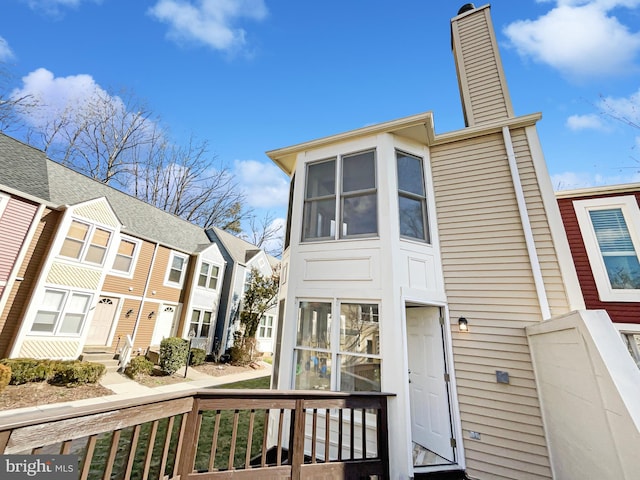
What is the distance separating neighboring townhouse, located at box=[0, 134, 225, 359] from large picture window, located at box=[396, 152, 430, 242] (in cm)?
1141

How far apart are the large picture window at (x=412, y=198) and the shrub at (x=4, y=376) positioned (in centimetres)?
1013

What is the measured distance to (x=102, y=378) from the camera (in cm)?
859

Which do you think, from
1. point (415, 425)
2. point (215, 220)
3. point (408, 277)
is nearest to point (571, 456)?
point (415, 425)

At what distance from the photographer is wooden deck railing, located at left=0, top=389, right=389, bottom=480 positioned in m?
1.65

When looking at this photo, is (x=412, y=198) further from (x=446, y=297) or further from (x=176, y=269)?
(x=176, y=269)

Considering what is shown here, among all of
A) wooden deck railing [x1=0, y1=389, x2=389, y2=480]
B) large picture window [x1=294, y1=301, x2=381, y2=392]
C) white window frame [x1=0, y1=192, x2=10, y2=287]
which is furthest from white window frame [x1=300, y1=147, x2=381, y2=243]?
white window frame [x1=0, y1=192, x2=10, y2=287]

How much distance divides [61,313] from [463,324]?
1270cm

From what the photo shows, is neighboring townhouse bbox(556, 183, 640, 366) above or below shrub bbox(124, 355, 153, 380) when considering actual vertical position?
above

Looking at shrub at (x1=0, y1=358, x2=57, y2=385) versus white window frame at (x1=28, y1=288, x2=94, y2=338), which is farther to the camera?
white window frame at (x1=28, y1=288, x2=94, y2=338)

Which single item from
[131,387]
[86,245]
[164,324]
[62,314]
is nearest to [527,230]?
[131,387]

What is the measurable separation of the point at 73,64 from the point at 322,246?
16812mm

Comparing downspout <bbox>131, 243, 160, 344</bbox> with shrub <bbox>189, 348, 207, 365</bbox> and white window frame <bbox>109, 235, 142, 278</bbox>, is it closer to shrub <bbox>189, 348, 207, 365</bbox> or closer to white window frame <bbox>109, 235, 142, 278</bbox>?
white window frame <bbox>109, 235, 142, 278</bbox>

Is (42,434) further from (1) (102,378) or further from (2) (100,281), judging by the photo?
(2) (100,281)

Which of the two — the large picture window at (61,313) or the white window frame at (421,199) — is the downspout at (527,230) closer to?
the white window frame at (421,199)
